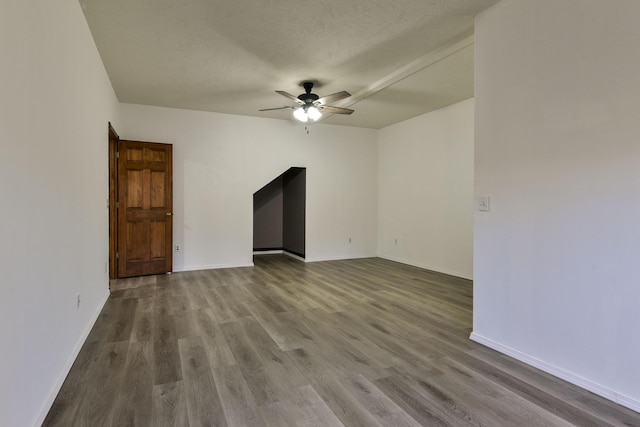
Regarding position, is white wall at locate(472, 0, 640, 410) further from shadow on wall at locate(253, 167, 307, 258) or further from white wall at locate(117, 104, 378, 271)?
shadow on wall at locate(253, 167, 307, 258)

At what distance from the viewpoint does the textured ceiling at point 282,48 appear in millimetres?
2803

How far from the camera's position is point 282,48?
11.4 ft

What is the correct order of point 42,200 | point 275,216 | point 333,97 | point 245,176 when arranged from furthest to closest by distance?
point 275,216 → point 245,176 → point 333,97 → point 42,200

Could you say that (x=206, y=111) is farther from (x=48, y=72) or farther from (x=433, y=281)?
(x=433, y=281)

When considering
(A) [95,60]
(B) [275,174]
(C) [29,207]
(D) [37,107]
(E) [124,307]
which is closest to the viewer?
(C) [29,207]

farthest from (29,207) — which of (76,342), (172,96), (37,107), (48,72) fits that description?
(172,96)

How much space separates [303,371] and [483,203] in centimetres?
194

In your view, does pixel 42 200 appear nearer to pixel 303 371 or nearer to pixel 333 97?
pixel 303 371

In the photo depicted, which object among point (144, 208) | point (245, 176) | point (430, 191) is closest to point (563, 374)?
point (430, 191)

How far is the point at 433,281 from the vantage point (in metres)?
5.00

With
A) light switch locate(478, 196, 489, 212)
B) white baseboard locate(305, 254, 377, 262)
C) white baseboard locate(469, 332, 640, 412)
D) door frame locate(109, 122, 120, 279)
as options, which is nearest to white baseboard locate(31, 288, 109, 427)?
door frame locate(109, 122, 120, 279)

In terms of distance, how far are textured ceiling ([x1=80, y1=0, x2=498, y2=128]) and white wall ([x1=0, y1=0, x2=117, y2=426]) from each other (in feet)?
1.79

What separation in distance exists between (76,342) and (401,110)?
523 cm

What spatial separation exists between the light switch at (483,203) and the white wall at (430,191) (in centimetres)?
248
